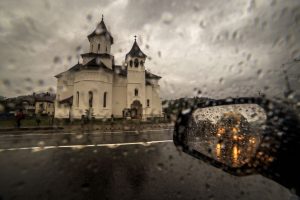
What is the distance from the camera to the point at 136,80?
3766cm

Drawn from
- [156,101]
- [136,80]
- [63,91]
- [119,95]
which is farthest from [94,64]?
[156,101]

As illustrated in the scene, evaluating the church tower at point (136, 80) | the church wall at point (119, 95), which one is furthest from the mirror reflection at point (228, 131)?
the church wall at point (119, 95)

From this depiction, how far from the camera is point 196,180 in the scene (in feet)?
14.3

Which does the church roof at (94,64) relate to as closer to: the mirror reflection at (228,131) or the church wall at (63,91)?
the church wall at (63,91)

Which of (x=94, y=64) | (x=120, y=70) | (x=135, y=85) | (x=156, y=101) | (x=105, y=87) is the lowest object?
(x=156, y=101)

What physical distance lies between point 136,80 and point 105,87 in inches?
240

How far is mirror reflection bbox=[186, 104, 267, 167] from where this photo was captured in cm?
222

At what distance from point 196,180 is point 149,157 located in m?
2.46

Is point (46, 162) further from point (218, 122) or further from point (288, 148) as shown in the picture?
point (288, 148)

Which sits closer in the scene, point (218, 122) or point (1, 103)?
point (218, 122)

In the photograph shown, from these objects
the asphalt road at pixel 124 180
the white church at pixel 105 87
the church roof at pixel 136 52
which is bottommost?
the asphalt road at pixel 124 180

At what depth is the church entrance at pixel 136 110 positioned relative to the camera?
35969 millimetres

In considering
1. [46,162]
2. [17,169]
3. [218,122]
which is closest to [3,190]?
[17,169]

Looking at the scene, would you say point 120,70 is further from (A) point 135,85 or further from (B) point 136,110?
(B) point 136,110
